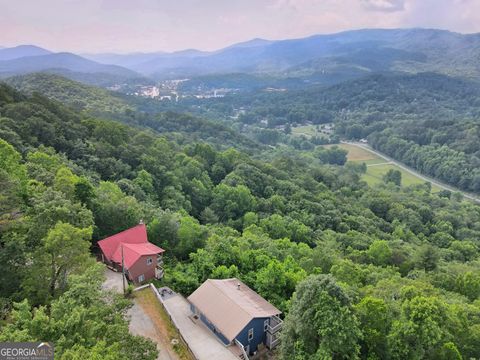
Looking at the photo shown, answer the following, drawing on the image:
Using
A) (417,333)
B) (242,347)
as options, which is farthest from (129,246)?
(417,333)

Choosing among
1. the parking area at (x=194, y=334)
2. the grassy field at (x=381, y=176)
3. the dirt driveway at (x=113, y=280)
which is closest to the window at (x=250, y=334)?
the parking area at (x=194, y=334)

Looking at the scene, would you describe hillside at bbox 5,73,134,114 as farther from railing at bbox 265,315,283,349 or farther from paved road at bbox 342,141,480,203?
railing at bbox 265,315,283,349

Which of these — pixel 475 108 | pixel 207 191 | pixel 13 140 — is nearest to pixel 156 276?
pixel 13 140

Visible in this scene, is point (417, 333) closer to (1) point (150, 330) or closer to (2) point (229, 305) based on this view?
(2) point (229, 305)

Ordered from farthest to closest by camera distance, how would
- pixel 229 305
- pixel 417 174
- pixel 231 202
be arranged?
pixel 417 174
pixel 231 202
pixel 229 305

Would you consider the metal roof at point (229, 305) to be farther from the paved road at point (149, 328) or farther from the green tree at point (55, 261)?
the green tree at point (55, 261)

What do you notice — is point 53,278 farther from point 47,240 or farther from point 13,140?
point 13,140

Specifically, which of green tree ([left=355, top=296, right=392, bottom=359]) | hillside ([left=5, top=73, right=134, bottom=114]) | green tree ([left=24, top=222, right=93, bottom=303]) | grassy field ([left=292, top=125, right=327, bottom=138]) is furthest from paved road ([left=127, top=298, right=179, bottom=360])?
grassy field ([left=292, top=125, right=327, bottom=138])
